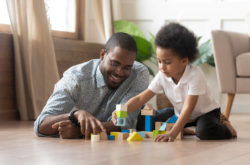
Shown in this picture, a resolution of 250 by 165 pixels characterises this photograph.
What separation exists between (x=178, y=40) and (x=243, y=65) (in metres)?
1.56

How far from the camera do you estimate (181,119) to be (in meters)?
1.93

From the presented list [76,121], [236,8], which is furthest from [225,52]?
[76,121]

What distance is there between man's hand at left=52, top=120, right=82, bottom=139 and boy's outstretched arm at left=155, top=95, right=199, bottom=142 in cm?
37

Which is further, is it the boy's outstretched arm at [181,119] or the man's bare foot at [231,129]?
the man's bare foot at [231,129]

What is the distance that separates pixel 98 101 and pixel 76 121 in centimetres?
29

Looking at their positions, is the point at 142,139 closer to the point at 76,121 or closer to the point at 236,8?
the point at 76,121

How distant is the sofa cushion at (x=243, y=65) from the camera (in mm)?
3324

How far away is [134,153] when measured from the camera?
1.49 m

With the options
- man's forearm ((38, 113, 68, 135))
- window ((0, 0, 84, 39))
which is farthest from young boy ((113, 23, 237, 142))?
window ((0, 0, 84, 39))

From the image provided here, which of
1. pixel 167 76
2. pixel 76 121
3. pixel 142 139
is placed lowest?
pixel 142 139

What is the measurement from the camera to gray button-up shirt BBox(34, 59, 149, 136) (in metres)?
2.00

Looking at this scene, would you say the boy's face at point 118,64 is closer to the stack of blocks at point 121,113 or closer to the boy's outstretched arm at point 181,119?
the stack of blocks at point 121,113

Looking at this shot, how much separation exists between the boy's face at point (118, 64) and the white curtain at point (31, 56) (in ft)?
4.30

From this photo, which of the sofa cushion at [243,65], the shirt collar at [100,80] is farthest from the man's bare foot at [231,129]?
the sofa cushion at [243,65]
